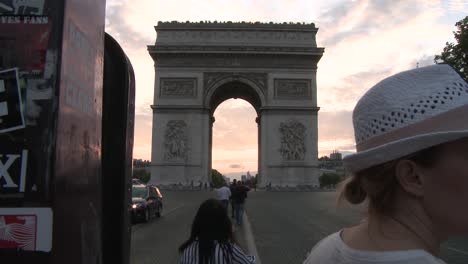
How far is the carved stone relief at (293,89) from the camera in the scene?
139 feet

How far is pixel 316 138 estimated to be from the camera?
4184cm

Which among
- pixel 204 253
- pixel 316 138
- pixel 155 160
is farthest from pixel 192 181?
pixel 204 253

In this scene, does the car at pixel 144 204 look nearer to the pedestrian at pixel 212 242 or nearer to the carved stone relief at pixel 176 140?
the pedestrian at pixel 212 242

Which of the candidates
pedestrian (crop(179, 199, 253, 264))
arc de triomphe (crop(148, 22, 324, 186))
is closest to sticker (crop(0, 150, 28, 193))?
pedestrian (crop(179, 199, 253, 264))

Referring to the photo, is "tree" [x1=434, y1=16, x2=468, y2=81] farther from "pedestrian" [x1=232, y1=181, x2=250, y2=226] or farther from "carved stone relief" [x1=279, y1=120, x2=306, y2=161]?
"carved stone relief" [x1=279, y1=120, x2=306, y2=161]

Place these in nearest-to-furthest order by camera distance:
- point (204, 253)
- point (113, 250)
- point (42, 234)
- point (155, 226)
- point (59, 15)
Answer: point (42, 234)
point (59, 15)
point (113, 250)
point (204, 253)
point (155, 226)

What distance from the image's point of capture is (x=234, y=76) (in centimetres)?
4319

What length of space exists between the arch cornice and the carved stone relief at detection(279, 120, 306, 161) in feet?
10.5

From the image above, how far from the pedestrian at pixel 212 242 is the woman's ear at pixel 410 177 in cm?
234

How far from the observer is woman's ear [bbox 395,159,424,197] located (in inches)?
43.7

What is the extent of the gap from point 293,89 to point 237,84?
5.57m

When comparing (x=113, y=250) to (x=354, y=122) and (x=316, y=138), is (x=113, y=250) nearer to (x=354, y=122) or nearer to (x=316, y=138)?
(x=354, y=122)

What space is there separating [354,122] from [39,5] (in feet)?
3.51

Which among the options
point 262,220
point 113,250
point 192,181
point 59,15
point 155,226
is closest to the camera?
point 59,15
